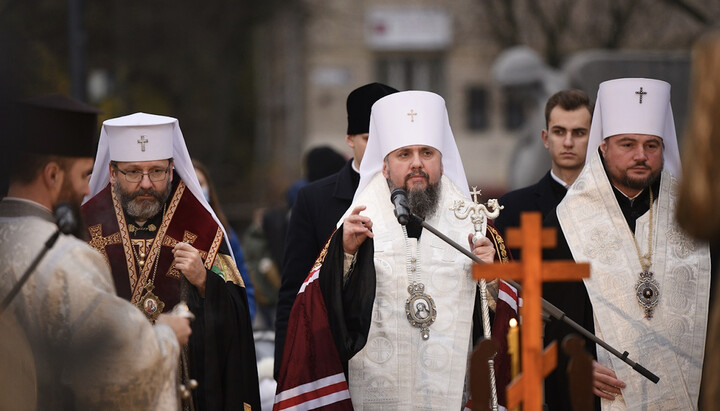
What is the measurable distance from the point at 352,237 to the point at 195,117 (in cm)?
2840

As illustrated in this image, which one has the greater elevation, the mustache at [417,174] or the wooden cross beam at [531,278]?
the mustache at [417,174]

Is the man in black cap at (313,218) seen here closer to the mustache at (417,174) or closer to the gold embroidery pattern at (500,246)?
the mustache at (417,174)

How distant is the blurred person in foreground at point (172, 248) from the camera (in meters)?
5.71

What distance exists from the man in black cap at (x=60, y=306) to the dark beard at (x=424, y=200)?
64.4 inches

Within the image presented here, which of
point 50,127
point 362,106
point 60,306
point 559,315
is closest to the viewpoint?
point 60,306

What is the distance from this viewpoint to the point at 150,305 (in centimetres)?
570

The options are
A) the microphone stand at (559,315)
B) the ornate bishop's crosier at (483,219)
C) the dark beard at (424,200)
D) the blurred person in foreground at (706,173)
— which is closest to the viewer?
the blurred person in foreground at (706,173)

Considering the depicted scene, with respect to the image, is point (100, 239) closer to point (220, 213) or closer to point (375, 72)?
point (220, 213)

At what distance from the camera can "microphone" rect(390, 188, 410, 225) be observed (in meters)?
5.03

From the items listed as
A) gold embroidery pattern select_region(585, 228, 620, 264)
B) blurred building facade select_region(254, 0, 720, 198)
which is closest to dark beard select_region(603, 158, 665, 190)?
gold embroidery pattern select_region(585, 228, 620, 264)

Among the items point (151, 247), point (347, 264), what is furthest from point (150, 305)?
point (347, 264)

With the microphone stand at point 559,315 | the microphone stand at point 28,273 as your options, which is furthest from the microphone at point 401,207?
the microphone stand at point 28,273

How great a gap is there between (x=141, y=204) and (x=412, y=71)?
92.0 feet

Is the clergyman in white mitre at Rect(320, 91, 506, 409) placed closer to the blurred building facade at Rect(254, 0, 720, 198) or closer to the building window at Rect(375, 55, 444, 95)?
the blurred building facade at Rect(254, 0, 720, 198)
